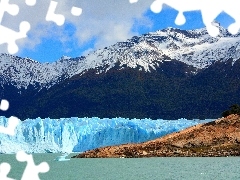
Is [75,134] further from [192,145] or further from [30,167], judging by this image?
[30,167]

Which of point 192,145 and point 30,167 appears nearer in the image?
point 30,167

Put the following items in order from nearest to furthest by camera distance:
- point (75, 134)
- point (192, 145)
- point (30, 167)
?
point (30, 167), point (192, 145), point (75, 134)

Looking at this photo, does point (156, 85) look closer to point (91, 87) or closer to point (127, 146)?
point (91, 87)

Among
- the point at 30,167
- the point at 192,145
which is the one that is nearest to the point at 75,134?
the point at 192,145

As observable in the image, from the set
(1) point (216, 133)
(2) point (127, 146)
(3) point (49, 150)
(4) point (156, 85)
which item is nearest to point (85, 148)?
(3) point (49, 150)

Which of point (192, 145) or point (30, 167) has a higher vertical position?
point (192, 145)

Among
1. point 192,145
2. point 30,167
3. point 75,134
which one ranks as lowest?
point 30,167

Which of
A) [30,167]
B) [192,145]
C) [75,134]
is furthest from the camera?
[75,134]
